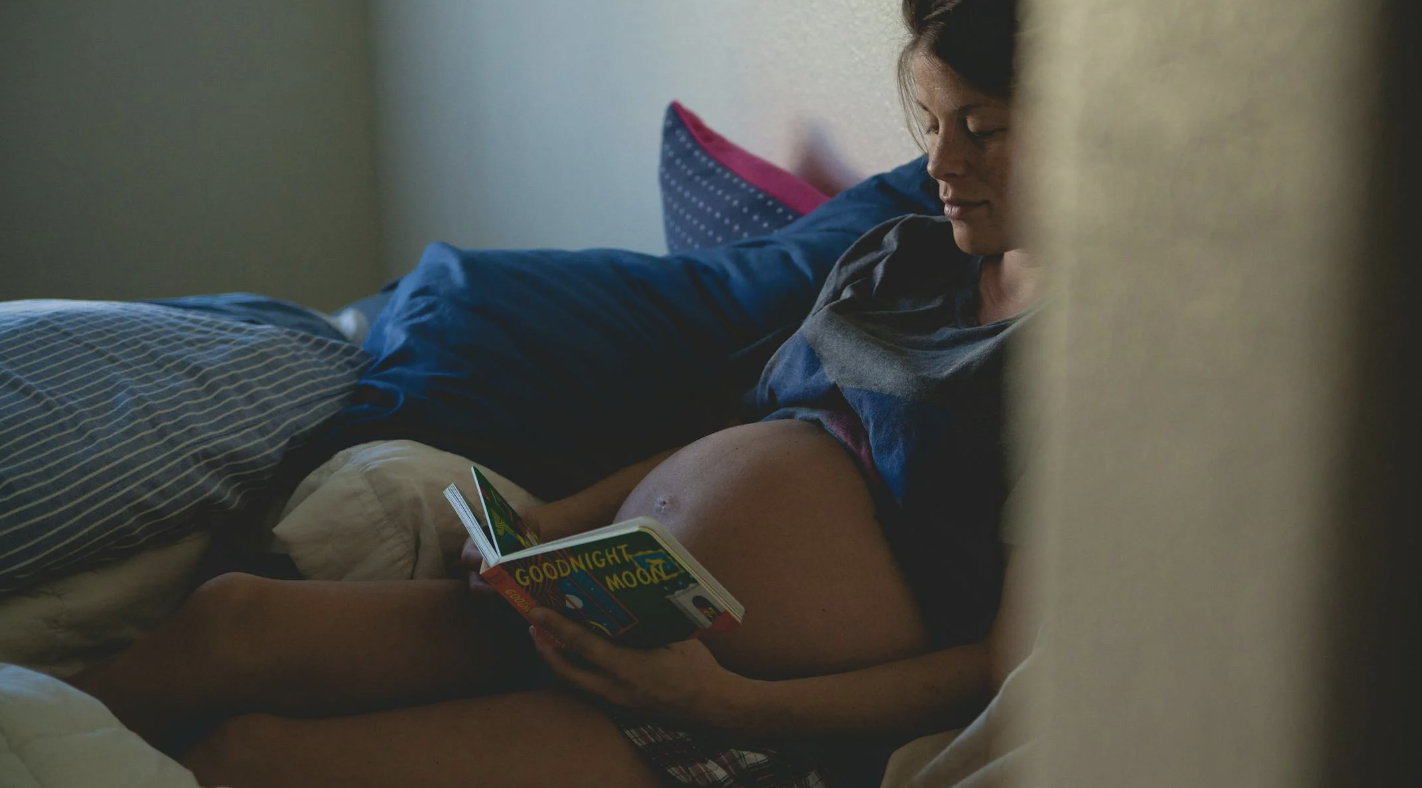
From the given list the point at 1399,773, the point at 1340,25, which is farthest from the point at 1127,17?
the point at 1399,773

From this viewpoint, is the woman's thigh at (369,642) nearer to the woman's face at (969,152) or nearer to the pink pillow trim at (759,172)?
the woman's face at (969,152)

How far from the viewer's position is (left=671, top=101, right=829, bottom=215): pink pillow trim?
1530 mm

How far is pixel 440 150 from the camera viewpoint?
2.58 metres

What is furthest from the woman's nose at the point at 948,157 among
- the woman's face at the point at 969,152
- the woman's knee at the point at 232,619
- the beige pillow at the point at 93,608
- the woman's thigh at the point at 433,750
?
the beige pillow at the point at 93,608

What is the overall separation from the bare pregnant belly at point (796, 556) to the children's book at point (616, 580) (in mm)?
117

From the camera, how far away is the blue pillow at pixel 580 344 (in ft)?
3.66

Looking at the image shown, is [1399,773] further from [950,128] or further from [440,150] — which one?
[440,150]

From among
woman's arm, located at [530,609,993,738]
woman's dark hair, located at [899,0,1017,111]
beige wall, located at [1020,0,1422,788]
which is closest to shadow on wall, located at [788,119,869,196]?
woman's dark hair, located at [899,0,1017,111]

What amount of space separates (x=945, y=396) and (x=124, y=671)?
67 cm

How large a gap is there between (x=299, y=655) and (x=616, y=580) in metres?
0.29

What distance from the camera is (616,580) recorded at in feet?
2.30

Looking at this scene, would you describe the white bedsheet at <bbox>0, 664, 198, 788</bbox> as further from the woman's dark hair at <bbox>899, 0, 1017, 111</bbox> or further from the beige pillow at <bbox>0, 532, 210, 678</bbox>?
the woman's dark hair at <bbox>899, 0, 1017, 111</bbox>

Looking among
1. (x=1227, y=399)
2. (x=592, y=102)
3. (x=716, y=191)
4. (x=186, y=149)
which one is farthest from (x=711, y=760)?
(x=186, y=149)

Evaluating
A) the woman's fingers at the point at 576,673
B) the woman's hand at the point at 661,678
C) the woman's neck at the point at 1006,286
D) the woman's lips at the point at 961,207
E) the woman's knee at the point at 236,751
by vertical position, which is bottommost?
→ the woman's knee at the point at 236,751
